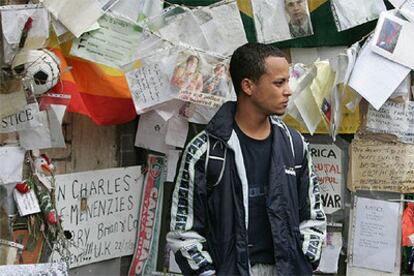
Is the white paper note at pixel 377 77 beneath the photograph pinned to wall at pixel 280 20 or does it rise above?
beneath

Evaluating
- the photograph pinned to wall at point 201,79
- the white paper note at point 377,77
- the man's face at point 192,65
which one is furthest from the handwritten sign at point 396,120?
the man's face at point 192,65

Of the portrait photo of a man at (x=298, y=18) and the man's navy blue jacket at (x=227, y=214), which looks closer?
the man's navy blue jacket at (x=227, y=214)

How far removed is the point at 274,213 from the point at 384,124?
1.85 meters

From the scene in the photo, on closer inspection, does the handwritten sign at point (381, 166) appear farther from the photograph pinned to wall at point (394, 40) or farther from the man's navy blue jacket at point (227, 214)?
the man's navy blue jacket at point (227, 214)

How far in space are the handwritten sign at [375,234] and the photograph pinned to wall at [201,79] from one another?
1152 mm

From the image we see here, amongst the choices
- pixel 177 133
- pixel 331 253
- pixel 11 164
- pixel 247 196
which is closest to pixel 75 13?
pixel 11 164

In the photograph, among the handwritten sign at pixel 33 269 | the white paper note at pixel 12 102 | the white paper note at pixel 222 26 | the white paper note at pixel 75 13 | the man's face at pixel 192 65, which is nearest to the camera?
the handwritten sign at pixel 33 269

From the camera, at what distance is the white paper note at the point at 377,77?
4.75 m

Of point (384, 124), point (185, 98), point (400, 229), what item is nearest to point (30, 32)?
point (185, 98)

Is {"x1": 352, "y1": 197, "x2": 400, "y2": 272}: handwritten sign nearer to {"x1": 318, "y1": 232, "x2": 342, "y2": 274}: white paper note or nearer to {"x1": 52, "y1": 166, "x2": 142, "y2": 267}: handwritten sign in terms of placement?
{"x1": 318, "y1": 232, "x2": 342, "y2": 274}: white paper note

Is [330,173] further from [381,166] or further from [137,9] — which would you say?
[137,9]

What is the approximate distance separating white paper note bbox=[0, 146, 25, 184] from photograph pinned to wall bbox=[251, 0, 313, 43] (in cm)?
172

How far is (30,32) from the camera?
4.40 m

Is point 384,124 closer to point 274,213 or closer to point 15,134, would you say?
point 274,213
